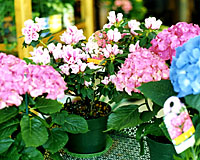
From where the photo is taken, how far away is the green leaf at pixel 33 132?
1044 mm

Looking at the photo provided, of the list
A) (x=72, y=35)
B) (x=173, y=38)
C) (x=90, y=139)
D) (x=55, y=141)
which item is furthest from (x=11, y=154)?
(x=173, y=38)

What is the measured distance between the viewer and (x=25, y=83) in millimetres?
1093

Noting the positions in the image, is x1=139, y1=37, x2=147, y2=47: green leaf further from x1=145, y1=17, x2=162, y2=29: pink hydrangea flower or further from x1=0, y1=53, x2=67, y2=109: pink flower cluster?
x1=0, y1=53, x2=67, y2=109: pink flower cluster

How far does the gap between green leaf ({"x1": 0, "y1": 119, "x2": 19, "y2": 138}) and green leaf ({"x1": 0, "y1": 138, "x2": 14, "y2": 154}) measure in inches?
1.0

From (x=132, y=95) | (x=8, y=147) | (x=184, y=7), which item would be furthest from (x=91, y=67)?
(x=184, y=7)

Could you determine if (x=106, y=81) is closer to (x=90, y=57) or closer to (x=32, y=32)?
(x=90, y=57)

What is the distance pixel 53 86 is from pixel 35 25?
426 millimetres

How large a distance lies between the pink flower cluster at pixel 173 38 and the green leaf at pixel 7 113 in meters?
0.60

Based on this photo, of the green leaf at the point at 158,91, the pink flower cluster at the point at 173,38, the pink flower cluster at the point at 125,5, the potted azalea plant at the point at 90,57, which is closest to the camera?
the green leaf at the point at 158,91

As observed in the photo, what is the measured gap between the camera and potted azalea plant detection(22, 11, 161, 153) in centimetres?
136

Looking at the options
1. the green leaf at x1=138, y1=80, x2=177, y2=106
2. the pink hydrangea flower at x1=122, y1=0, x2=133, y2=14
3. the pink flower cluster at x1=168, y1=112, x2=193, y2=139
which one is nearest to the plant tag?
the pink flower cluster at x1=168, y1=112, x2=193, y2=139

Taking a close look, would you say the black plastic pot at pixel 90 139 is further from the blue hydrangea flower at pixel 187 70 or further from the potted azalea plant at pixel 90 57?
the blue hydrangea flower at pixel 187 70

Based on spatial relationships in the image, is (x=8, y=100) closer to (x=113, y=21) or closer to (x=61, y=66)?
(x=61, y=66)

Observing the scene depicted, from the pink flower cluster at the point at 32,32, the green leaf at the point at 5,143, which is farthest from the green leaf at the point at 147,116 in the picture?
the pink flower cluster at the point at 32,32
